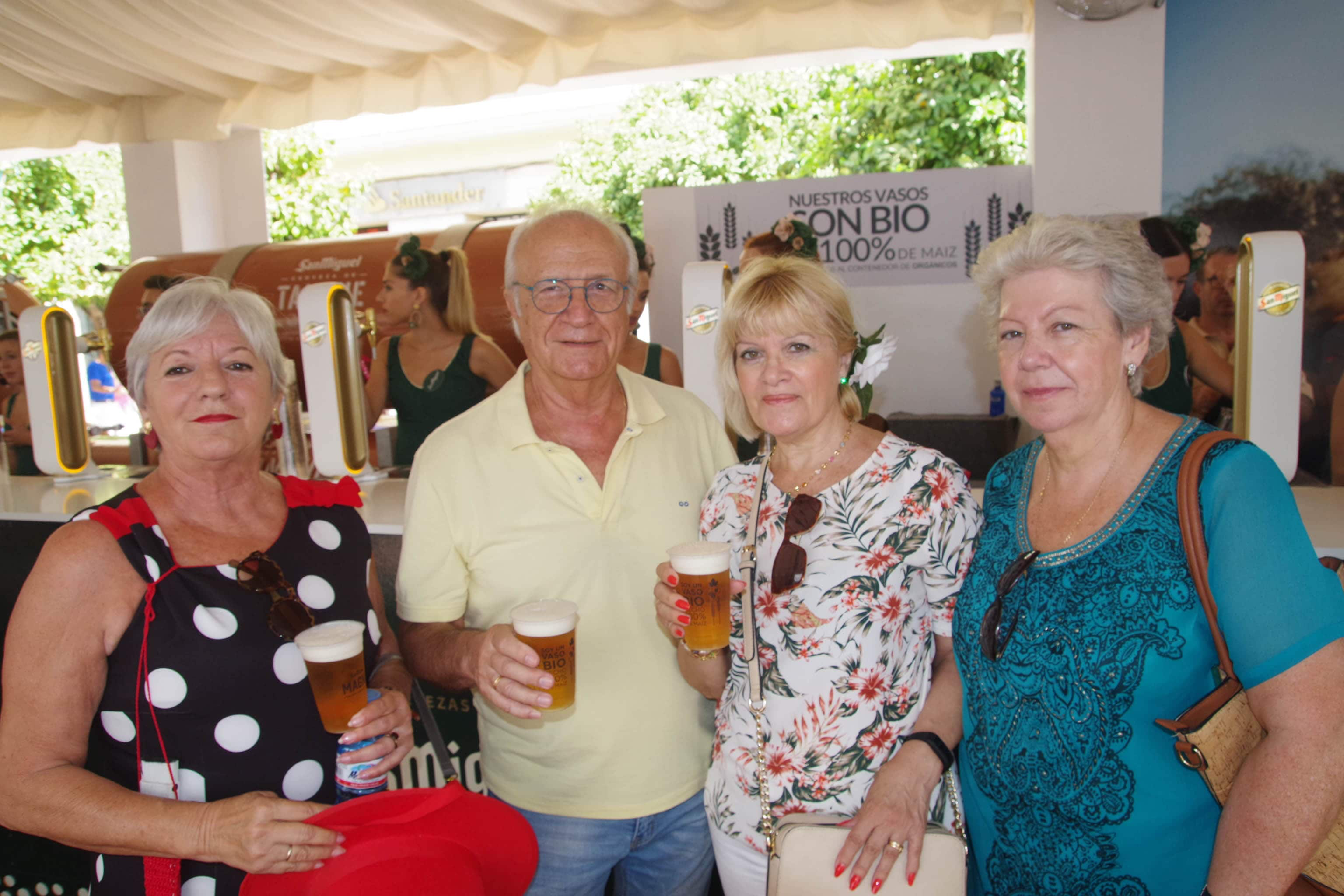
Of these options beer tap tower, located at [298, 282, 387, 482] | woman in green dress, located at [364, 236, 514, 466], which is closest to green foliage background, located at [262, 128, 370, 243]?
woman in green dress, located at [364, 236, 514, 466]

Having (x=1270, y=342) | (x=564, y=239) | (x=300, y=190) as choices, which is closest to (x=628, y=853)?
(x=564, y=239)

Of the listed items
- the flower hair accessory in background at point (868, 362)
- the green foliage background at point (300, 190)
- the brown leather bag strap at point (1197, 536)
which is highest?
the green foliage background at point (300, 190)

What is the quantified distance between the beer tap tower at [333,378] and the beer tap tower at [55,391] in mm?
1224

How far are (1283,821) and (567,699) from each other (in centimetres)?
108

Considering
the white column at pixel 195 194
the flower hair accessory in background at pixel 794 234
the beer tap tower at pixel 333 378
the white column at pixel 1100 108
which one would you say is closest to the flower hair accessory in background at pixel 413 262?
the beer tap tower at pixel 333 378

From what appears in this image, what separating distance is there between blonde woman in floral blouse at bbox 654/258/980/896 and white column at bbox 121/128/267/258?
781cm

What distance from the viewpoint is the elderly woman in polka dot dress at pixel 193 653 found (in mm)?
1337

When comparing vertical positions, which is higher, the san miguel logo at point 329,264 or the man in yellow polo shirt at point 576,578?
the san miguel logo at point 329,264

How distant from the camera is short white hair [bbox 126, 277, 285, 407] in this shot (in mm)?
1592

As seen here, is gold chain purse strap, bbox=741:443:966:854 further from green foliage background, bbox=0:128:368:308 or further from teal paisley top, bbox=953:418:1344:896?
green foliage background, bbox=0:128:368:308

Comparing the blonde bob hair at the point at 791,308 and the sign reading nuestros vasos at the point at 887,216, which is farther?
the sign reading nuestros vasos at the point at 887,216

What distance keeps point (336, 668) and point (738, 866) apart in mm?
820

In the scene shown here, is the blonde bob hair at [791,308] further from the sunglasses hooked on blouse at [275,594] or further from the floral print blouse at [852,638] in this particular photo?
the sunglasses hooked on blouse at [275,594]

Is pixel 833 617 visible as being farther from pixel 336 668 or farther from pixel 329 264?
pixel 329 264
